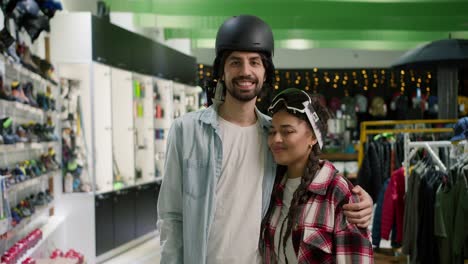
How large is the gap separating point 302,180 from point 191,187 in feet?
1.34

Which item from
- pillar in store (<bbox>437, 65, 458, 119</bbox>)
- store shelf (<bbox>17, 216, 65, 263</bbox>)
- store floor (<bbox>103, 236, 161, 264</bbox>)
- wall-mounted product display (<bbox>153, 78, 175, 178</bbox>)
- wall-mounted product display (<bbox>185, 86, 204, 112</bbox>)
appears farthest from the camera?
pillar in store (<bbox>437, 65, 458, 119</bbox>)

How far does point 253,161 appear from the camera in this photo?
2.14 meters

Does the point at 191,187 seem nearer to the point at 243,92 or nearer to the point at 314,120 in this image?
the point at 243,92

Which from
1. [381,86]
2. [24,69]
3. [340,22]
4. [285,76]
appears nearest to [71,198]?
[24,69]

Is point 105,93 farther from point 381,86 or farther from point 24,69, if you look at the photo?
point 381,86

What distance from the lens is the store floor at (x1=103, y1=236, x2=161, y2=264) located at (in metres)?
6.55

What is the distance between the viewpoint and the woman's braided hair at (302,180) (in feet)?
6.69

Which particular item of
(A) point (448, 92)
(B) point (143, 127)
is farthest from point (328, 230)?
(A) point (448, 92)

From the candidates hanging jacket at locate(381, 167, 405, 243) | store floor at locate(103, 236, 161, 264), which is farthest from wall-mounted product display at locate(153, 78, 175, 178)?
hanging jacket at locate(381, 167, 405, 243)

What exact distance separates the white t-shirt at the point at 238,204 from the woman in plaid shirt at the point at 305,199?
67mm

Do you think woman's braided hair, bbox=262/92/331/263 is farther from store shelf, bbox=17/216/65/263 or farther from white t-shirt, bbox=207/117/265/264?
store shelf, bbox=17/216/65/263

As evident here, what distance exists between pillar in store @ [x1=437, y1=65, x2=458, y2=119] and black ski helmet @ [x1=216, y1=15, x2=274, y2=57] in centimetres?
864

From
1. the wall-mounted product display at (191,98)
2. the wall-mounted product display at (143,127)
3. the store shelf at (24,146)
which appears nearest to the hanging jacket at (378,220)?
the wall-mounted product display at (143,127)

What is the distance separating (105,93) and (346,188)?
5.07 metres
